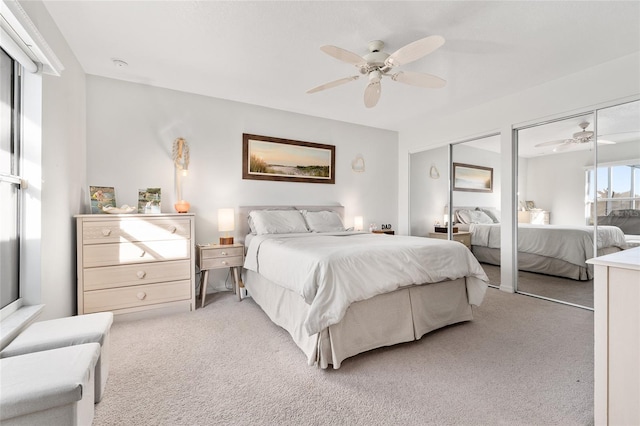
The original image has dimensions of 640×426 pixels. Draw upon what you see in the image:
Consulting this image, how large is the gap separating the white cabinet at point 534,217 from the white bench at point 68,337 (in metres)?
4.46

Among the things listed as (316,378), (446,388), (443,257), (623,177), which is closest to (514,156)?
(623,177)

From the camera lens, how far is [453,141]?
175 inches

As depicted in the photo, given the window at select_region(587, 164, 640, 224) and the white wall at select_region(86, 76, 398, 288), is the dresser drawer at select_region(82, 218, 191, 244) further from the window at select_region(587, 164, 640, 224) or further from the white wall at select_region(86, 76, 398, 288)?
the window at select_region(587, 164, 640, 224)

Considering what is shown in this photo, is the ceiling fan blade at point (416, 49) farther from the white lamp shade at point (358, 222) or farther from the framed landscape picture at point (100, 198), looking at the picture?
the framed landscape picture at point (100, 198)

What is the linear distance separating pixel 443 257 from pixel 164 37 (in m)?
3.08

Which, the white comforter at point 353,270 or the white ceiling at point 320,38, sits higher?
the white ceiling at point 320,38

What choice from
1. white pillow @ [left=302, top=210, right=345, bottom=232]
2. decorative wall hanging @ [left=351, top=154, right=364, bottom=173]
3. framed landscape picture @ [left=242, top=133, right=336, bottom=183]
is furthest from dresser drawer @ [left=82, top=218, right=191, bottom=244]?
decorative wall hanging @ [left=351, top=154, right=364, bottom=173]

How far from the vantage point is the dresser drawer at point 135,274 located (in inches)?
103

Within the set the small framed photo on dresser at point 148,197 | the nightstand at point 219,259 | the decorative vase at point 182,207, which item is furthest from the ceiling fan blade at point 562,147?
the small framed photo on dresser at point 148,197

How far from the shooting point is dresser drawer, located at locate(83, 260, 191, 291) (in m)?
2.61

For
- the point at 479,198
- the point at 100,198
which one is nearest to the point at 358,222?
the point at 479,198

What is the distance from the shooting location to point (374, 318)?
2.13 metres

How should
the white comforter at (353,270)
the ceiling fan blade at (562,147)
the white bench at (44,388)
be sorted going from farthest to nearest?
the ceiling fan blade at (562,147)
the white comforter at (353,270)
the white bench at (44,388)

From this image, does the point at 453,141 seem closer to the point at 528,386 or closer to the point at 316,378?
the point at 528,386
